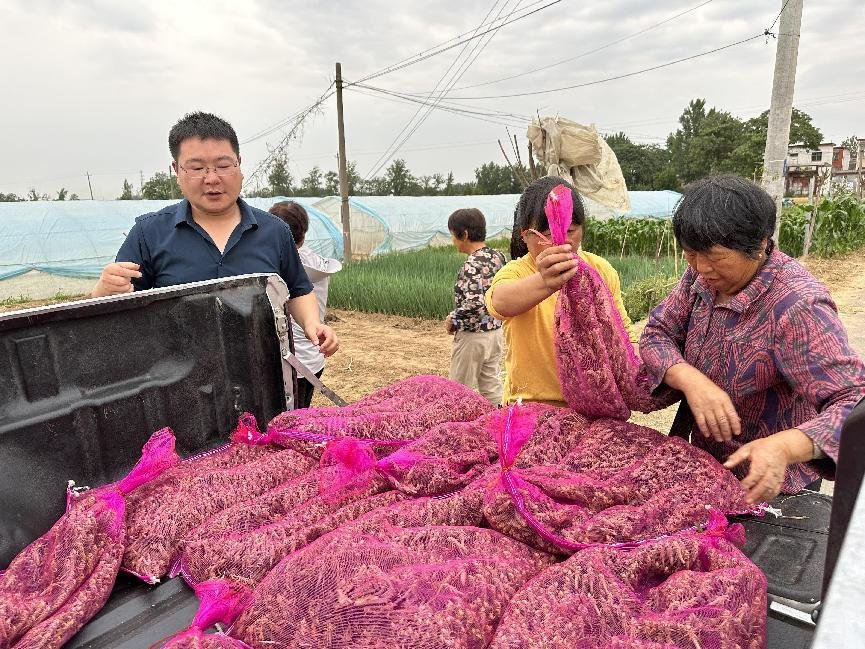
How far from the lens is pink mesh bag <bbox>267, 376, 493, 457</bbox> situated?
1588 mm

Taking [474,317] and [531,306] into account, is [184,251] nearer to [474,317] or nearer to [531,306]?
[531,306]

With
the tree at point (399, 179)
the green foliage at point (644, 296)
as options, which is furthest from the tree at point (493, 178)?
the green foliage at point (644, 296)

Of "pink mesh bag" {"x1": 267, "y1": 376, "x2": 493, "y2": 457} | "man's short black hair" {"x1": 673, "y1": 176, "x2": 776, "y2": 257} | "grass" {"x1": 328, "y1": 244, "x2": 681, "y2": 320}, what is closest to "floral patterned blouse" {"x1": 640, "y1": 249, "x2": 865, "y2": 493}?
"man's short black hair" {"x1": 673, "y1": 176, "x2": 776, "y2": 257}

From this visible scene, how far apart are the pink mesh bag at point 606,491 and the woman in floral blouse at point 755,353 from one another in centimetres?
9

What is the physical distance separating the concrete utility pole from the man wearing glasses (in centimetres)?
619

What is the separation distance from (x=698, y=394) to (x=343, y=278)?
980 centimetres

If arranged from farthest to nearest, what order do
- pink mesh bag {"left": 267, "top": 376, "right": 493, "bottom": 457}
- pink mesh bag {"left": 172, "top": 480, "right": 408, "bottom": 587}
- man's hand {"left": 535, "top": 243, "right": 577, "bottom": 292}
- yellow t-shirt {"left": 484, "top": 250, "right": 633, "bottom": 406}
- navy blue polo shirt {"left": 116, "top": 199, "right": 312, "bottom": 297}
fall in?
1. navy blue polo shirt {"left": 116, "top": 199, "right": 312, "bottom": 297}
2. yellow t-shirt {"left": 484, "top": 250, "right": 633, "bottom": 406}
3. pink mesh bag {"left": 267, "top": 376, "right": 493, "bottom": 457}
4. man's hand {"left": 535, "top": 243, "right": 577, "bottom": 292}
5. pink mesh bag {"left": 172, "top": 480, "right": 408, "bottom": 587}

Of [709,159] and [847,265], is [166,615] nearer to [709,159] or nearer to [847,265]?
[847,265]

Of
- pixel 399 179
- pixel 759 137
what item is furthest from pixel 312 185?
pixel 759 137

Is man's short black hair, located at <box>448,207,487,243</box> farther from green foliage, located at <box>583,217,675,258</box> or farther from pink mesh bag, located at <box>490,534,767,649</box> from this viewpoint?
green foliage, located at <box>583,217,675,258</box>

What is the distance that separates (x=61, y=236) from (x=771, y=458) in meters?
15.4

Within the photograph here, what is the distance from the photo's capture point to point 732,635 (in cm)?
92

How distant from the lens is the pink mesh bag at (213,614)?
3.02ft

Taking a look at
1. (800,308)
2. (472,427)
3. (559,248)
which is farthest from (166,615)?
(800,308)
